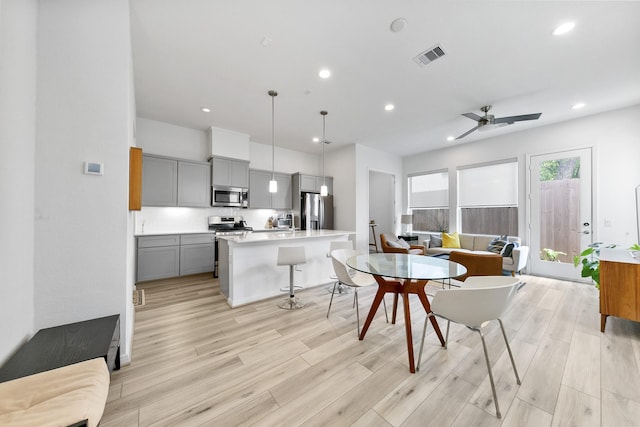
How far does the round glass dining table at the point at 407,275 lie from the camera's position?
1.94 metres

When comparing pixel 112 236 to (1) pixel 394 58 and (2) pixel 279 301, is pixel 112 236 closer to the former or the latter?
(2) pixel 279 301

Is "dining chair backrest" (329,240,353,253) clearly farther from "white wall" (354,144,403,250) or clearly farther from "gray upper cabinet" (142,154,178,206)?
"gray upper cabinet" (142,154,178,206)

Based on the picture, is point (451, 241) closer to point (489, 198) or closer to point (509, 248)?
point (509, 248)

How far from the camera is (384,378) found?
1780 mm

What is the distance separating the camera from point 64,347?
1.45m

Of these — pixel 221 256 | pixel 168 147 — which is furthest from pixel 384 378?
pixel 168 147

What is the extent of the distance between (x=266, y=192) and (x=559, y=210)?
611cm

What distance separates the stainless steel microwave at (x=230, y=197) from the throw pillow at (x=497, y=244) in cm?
539

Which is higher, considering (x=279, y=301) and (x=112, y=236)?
(x=112, y=236)

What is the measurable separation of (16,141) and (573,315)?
17.9ft

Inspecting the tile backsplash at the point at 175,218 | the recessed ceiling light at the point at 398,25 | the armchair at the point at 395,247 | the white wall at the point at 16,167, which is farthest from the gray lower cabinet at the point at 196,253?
the recessed ceiling light at the point at 398,25

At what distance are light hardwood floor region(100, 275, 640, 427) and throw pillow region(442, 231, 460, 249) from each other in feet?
8.52

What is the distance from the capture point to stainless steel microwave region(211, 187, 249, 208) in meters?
4.95

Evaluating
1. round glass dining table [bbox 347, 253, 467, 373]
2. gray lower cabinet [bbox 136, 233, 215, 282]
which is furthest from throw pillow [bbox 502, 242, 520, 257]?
gray lower cabinet [bbox 136, 233, 215, 282]
